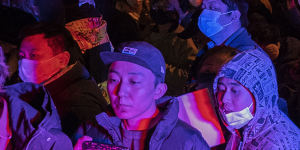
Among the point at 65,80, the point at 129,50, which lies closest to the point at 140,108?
the point at 129,50

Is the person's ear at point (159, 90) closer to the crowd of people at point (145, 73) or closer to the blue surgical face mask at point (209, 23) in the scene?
the crowd of people at point (145, 73)

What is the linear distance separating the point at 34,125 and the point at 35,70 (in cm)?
109

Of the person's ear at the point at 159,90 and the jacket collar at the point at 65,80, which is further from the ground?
the person's ear at the point at 159,90

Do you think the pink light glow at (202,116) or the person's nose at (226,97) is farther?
the pink light glow at (202,116)

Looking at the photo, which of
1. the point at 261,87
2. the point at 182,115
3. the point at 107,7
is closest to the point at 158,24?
the point at 107,7

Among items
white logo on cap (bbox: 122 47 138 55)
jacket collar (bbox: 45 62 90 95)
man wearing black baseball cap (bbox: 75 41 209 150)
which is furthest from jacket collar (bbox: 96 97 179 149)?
→ jacket collar (bbox: 45 62 90 95)

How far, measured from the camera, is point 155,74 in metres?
2.01

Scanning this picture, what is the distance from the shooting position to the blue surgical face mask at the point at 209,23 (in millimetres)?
3191

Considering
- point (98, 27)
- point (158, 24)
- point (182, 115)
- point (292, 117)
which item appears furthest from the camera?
point (158, 24)

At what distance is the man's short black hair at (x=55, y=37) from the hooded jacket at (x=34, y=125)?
1108 millimetres

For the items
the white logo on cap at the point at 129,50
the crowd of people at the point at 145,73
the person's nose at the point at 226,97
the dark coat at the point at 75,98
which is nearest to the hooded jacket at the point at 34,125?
the crowd of people at the point at 145,73

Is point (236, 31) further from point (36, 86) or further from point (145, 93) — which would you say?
point (36, 86)

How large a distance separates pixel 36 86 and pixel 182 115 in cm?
124

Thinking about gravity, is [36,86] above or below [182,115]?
above
